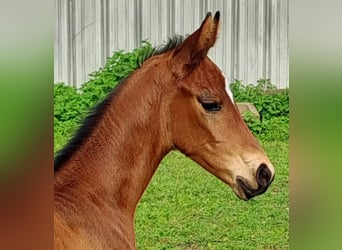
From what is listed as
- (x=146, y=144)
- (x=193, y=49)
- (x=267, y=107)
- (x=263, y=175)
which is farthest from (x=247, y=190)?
(x=193, y=49)

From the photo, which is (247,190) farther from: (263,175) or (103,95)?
(103,95)

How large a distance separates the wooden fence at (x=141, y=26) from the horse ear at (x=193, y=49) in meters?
0.05

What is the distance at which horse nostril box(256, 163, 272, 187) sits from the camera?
3463 millimetres

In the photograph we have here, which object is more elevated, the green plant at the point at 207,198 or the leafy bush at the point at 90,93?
the leafy bush at the point at 90,93

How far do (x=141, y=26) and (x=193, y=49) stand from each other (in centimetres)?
30

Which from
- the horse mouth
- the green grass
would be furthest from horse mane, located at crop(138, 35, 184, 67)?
the horse mouth

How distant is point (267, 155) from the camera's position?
3498 mm

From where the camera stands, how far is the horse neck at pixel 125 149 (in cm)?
345

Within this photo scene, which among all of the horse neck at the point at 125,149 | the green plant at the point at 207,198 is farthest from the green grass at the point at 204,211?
the horse neck at the point at 125,149

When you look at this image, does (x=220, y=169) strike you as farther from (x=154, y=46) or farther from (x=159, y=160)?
(x=154, y=46)

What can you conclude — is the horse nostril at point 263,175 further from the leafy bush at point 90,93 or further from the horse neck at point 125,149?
the leafy bush at point 90,93
